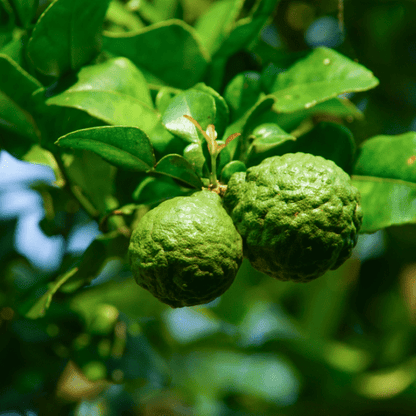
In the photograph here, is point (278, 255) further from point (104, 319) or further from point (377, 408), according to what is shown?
point (377, 408)

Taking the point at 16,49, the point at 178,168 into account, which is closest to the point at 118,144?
the point at 178,168

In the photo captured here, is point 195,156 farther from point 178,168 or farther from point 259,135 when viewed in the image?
point 259,135

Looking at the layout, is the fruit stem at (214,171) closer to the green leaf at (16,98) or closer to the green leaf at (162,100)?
the green leaf at (162,100)

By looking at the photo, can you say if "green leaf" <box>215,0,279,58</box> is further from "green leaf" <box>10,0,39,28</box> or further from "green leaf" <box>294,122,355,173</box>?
"green leaf" <box>10,0,39,28</box>

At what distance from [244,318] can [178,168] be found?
6.16 feet

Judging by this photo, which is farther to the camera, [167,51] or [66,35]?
[167,51]

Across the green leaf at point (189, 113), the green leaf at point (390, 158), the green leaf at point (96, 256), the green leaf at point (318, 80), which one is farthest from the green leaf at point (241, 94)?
the green leaf at point (96, 256)

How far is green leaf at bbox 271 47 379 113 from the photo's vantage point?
0.90 m

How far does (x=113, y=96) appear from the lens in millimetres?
873

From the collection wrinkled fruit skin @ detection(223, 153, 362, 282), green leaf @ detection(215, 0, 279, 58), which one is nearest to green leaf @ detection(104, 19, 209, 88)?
green leaf @ detection(215, 0, 279, 58)

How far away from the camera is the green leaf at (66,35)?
90 cm

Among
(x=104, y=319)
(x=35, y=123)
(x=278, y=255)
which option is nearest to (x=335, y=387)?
(x=104, y=319)

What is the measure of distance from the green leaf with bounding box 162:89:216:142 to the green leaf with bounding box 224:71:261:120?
166 millimetres

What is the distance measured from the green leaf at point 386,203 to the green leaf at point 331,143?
0.22ft
